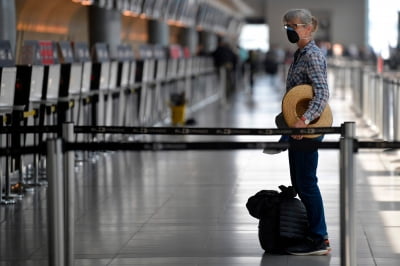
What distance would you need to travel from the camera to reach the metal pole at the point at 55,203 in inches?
218

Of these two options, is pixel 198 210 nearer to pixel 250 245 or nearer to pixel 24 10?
pixel 250 245

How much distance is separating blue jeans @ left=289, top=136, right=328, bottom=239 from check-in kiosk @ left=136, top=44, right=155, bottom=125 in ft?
32.5

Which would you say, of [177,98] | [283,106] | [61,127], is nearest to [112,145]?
[61,127]

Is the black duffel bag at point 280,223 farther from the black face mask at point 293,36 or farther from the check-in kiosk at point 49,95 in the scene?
the check-in kiosk at point 49,95

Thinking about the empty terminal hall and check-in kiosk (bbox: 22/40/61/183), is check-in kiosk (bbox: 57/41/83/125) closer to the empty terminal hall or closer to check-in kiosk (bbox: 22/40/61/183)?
the empty terminal hall

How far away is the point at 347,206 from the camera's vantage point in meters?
5.68

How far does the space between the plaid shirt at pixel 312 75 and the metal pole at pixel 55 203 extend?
5.75ft

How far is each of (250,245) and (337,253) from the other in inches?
25.1

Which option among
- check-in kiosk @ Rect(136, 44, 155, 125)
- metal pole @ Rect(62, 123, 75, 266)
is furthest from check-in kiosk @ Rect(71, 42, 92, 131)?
metal pole @ Rect(62, 123, 75, 266)

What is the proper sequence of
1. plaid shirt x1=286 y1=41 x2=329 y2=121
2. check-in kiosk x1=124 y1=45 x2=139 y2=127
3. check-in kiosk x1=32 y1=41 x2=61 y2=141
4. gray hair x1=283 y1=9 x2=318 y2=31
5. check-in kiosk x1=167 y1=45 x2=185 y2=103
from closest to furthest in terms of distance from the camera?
plaid shirt x1=286 y1=41 x2=329 y2=121 < gray hair x1=283 y1=9 x2=318 y2=31 < check-in kiosk x1=32 y1=41 x2=61 y2=141 < check-in kiosk x1=124 y1=45 x2=139 y2=127 < check-in kiosk x1=167 y1=45 x2=185 y2=103

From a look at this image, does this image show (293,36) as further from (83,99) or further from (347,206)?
(83,99)

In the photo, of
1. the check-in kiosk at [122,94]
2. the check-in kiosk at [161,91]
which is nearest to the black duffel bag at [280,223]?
the check-in kiosk at [122,94]

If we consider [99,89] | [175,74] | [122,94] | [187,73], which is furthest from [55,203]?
A: [187,73]

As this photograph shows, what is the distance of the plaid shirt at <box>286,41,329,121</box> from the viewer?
6.56 metres
